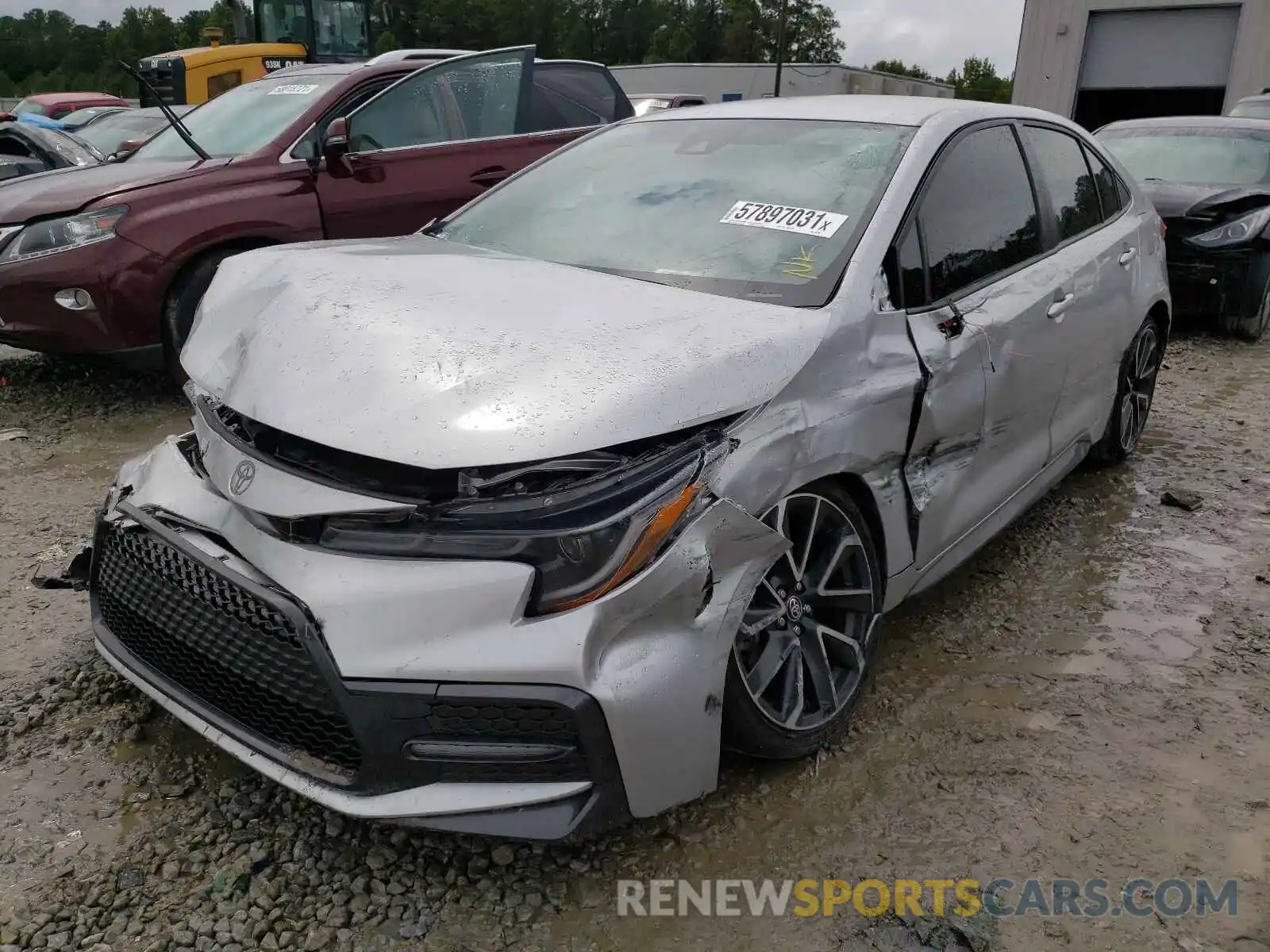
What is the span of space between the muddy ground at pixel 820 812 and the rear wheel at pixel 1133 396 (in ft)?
3.18

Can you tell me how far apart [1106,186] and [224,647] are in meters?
3.80

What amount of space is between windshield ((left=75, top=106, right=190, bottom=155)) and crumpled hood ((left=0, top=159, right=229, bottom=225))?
4894 mm

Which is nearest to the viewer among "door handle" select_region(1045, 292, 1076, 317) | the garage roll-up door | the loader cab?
"door handle" select_region(1045, 292, 1076, 317)

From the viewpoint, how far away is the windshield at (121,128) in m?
9.95

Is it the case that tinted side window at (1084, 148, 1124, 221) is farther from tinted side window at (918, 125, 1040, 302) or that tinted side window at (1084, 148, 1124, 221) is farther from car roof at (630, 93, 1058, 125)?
tinted side window at (918, 125, 1040, 302)

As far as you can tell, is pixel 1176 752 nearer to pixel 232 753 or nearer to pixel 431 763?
pixel 431 763

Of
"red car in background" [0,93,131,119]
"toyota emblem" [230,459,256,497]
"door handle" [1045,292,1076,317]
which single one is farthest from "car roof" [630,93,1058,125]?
"red car in background" [0,93,131,119]

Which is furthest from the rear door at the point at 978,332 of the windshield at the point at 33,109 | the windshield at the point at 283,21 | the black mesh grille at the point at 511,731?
the windshield at the point at 33,109

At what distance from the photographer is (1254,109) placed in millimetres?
10977

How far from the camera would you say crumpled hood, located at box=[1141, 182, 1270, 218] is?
6.98m

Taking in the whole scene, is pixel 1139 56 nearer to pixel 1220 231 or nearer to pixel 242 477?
pixel 1220 231

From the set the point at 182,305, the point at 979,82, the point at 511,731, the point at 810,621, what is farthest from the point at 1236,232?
the point at 979,82

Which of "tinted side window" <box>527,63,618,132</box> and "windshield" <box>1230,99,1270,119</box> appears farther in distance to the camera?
"windshield" <box>1230,99,1270,119</box>

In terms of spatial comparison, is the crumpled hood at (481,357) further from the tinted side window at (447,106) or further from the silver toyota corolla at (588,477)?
the tinted side window at (447,106)
